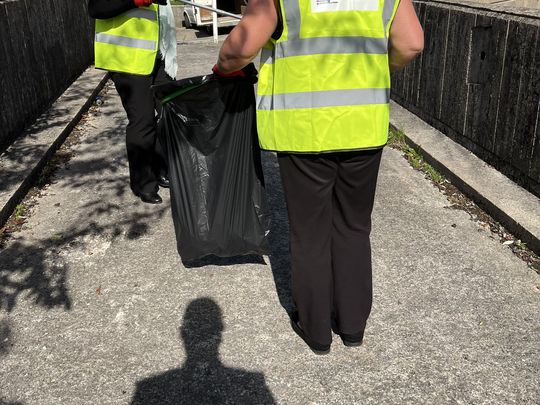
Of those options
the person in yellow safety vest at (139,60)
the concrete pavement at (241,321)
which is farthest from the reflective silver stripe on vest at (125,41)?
the concrete pavement at (241,321)

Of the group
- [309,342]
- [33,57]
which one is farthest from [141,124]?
[33,57]

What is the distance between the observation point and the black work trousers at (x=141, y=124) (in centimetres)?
439

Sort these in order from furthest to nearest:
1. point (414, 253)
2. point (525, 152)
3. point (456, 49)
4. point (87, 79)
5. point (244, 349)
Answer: point (87, 79)
point (456, 49)
point (525, 152)
point (414, 253)
point (244, 349)

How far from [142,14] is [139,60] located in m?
0.31

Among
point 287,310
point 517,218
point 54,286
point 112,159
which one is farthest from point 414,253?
point 112,159

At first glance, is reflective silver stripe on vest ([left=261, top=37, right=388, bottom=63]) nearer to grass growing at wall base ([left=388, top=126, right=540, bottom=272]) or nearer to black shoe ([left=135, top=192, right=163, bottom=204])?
grass growing at wall base ([left=388, top=126, right=540, bottom=272])

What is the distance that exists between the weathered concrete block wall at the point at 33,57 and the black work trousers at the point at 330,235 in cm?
388

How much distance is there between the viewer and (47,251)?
13.0 ft

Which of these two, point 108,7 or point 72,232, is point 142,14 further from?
point 72,232

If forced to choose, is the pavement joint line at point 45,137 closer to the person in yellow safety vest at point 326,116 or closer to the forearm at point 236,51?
the forearm at point 236,51

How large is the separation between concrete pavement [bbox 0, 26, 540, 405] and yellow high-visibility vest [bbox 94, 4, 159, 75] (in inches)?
42.5

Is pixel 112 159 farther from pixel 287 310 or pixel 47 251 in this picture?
pixel 287 310

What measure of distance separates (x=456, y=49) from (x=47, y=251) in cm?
380

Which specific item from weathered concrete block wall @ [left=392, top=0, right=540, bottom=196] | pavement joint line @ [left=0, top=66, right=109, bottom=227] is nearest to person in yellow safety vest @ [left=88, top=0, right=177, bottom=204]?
pavement joint line @ [left=0, top=66, right=109, bottom=227]
